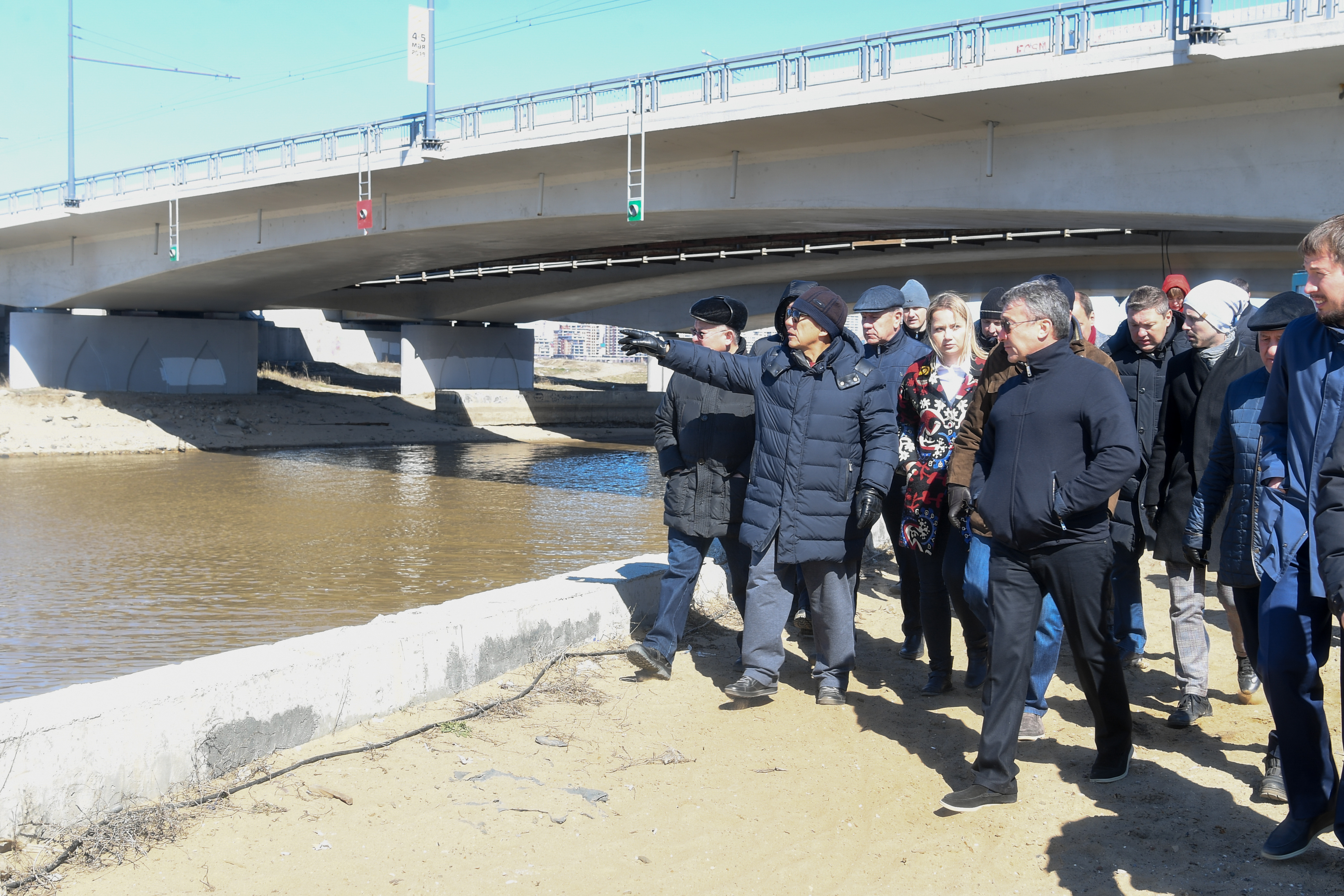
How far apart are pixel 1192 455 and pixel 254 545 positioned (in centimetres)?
996

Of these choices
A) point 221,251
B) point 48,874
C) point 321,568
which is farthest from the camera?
point 221,251

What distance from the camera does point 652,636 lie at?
220 inches

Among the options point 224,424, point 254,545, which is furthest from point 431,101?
point 224,424

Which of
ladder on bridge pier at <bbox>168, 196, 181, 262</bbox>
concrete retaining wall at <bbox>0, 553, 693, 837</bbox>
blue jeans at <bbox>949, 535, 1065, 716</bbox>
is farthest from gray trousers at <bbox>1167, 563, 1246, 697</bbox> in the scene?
ladder on bridge pier at <bbox>168, 196, 181, 262</bbox>

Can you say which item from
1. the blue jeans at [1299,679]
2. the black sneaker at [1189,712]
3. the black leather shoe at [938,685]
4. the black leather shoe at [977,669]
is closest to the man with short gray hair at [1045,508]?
the blue jeans at [1299,679]

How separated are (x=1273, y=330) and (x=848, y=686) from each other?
101 inches

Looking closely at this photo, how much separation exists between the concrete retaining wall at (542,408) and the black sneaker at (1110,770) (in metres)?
29.6

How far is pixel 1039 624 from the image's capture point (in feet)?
14.7

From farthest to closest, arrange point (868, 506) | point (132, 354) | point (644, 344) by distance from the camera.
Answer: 1. point (132, 354)
2. point (644, 344)
3. point (868, 506)

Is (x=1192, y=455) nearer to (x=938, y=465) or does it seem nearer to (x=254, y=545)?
(x=938, y=465)

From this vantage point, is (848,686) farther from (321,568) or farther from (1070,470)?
(321,568)

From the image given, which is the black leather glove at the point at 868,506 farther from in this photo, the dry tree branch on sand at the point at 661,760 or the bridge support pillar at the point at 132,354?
the bridge support pillar at the point at 132,354

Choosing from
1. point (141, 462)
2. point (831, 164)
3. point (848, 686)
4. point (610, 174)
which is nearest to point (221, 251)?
point (141, 462)

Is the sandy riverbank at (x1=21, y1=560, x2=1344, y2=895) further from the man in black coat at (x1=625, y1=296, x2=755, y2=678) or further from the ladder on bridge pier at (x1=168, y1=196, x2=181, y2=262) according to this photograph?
the ladder on bridge pier at (x1=168, y1=196, x2=181, y2=262)
